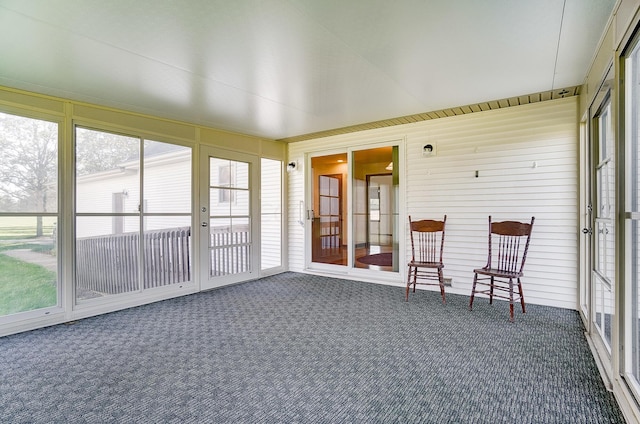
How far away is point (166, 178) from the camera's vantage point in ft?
14.6

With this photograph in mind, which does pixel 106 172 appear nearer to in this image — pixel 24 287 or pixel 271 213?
pixel 24 287

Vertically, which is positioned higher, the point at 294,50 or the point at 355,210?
the point at 294,50

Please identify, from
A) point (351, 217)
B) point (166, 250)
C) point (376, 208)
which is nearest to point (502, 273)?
point (376, 208)

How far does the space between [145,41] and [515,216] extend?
14.1 feet

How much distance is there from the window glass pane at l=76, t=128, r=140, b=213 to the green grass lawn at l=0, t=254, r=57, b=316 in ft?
2.46

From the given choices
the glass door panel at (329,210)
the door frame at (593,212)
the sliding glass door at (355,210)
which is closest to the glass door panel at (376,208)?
the sliding glass door at (355,210)

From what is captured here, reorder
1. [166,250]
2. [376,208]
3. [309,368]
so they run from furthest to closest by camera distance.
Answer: [376,208], [166,250], [309,368]

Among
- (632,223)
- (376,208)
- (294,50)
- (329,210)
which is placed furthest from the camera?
(329,210)

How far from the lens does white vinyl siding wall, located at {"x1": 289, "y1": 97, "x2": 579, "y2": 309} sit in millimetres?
3732

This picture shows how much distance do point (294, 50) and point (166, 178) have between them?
9.23 ft

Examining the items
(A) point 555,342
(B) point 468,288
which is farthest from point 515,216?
(A) point 555,342

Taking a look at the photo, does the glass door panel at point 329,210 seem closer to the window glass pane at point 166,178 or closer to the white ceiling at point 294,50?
the white ceiling at point 294,50

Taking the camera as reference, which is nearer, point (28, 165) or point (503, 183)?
point (28, 165)

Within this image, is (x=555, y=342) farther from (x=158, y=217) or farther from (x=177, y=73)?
(x=158, y=217)
